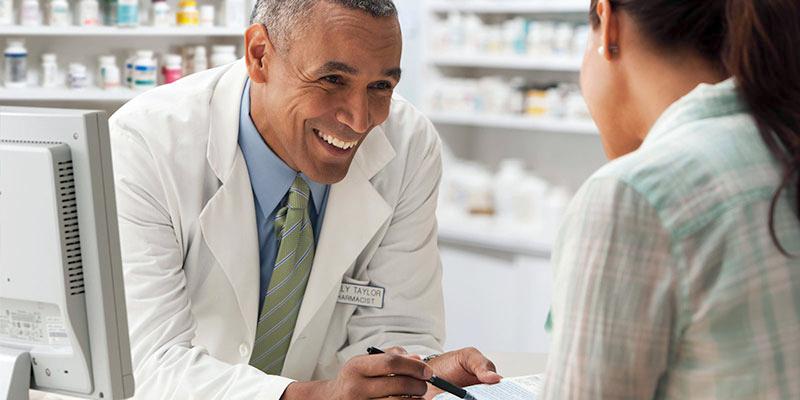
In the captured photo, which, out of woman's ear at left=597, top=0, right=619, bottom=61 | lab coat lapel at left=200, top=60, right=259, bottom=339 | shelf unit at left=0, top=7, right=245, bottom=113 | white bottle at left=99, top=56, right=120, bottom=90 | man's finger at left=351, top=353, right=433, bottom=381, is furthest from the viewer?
white bottle at left=99, top=56, right=120, bottom=90

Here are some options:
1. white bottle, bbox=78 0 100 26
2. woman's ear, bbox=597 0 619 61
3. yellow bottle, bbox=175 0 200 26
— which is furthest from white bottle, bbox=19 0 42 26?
woman's ear, bbox=597 0 619 61

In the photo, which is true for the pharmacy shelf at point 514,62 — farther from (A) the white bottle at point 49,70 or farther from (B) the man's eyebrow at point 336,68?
(B) the man's eyebrow at point 336,68

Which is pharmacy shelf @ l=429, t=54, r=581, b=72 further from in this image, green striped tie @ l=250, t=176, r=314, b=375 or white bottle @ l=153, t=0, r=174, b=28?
green striped tie @ l=250, t=176, r=314, b=375

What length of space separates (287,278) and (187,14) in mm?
2145

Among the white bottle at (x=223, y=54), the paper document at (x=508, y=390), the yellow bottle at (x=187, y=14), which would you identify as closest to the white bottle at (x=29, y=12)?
the yellow bottle at (x=187, y=14)

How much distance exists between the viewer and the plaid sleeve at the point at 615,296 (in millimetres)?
992

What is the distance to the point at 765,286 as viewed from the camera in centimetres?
99

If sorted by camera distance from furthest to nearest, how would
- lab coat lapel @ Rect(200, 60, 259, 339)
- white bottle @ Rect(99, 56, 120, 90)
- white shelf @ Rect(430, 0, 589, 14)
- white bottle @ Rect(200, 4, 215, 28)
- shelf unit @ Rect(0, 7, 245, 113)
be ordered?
white shelf @ Rect(430, 0, 589, 14) → white bottle @ Rect(200, 4, 215, 28) → white bottle @ Rect(99, 56, 120, 90) → shelf unit @ Rect(0, 7, 245, 113) → lab coat lapel @ Rect(200, 60, 259, 339)

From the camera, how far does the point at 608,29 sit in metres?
1.19

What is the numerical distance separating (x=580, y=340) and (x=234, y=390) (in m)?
0.90

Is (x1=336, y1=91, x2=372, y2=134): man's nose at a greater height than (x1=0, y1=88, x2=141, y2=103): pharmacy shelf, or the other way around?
(x1=336, y1=91, x2=372, y2=134): man's nose

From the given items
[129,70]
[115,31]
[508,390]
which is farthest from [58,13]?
[508,390]

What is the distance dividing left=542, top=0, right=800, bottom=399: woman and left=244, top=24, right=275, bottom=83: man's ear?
111 centimetres

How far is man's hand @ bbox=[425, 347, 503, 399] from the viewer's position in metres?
1.78
